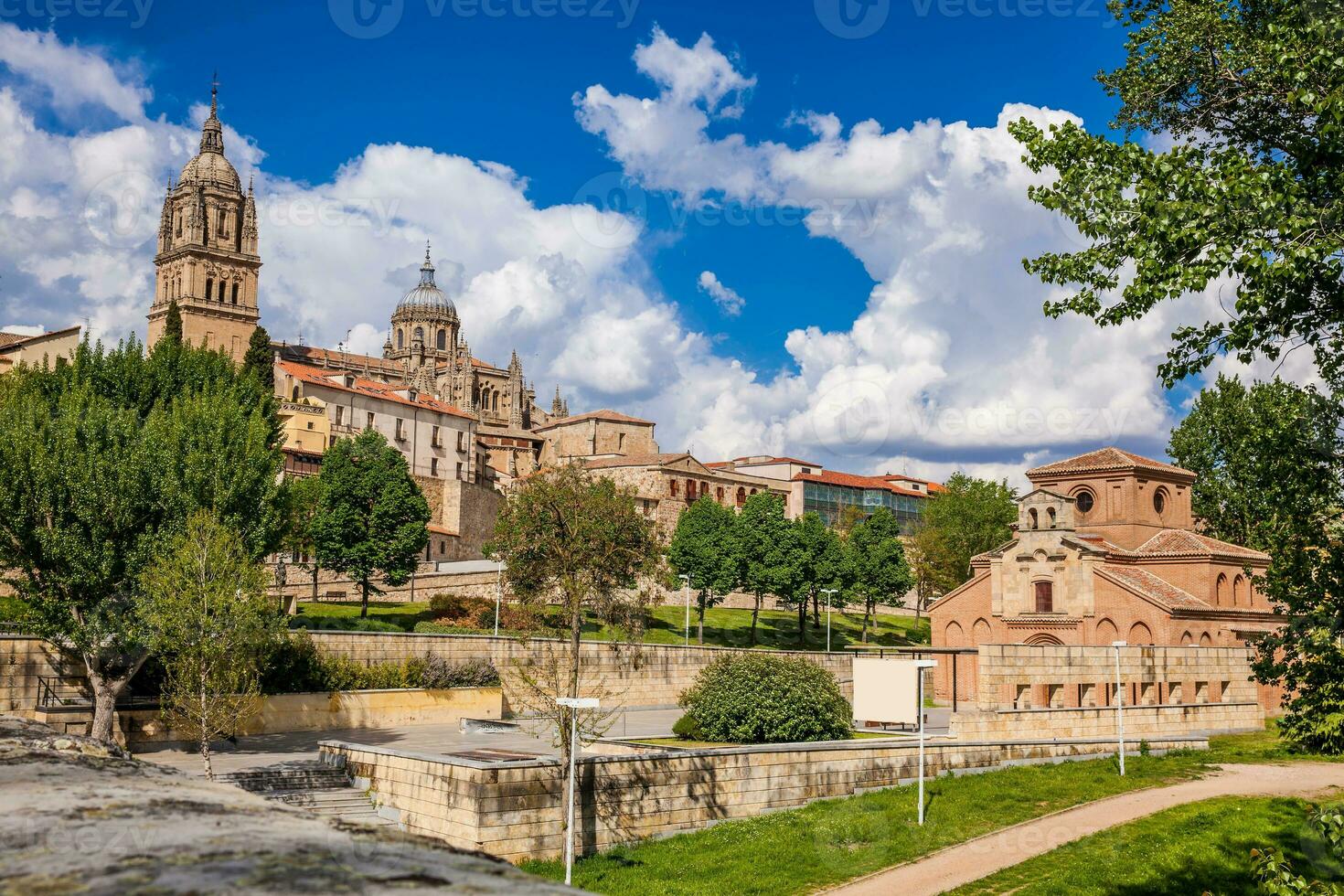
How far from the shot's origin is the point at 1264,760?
32406 millimetres

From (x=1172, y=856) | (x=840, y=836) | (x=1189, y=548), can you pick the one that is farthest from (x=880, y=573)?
(x=1172, y=856)

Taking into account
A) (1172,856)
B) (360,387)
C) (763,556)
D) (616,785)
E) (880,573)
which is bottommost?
(1172,856)

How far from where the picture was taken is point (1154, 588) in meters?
52.3

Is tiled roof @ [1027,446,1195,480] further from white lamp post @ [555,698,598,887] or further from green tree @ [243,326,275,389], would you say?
green tree @ [243,326,275,389]

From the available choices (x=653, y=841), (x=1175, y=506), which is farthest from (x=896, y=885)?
(x=1175, y=506)

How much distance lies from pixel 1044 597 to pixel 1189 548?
7255 mm

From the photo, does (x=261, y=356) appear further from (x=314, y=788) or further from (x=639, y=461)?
(x=314, y=788)

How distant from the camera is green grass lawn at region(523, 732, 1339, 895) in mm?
21641

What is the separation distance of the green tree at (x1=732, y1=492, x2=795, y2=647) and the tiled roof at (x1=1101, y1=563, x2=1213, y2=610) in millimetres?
24197

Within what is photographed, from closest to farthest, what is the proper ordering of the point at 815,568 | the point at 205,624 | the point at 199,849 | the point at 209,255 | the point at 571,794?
the point at 199,849 → the point at 571,794 → the point at 205,624 → the point at 815,568 → the point at 209,255

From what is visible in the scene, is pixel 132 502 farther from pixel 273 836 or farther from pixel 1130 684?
pixel 1130 684

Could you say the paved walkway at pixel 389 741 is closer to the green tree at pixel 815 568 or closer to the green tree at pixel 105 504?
the green tree at pixel 105 504

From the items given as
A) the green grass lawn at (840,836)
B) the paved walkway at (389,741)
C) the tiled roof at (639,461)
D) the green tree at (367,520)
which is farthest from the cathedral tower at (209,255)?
the green grass lawn at (840,836)

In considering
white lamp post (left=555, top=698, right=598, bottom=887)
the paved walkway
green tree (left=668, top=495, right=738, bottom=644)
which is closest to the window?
green tree (left=668, top=495, right=738, bottom=644)
